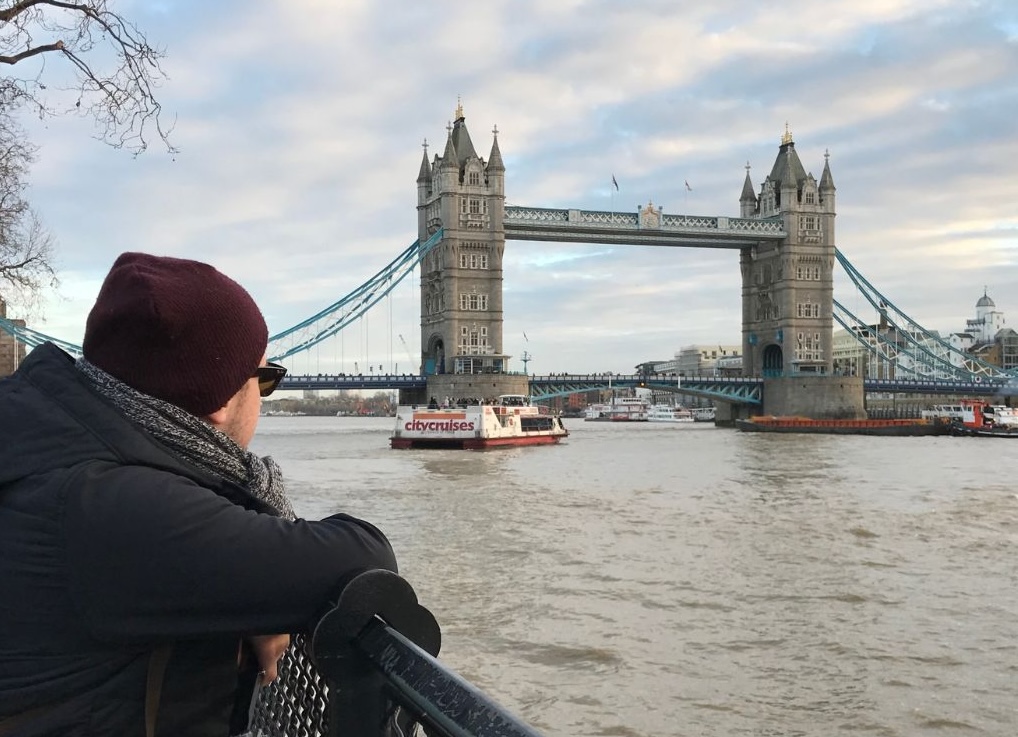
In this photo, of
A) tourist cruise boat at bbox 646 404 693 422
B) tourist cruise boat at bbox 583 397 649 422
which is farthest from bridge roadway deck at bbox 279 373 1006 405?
Answer: tourist cruise boat at bbox 583 397 649 422

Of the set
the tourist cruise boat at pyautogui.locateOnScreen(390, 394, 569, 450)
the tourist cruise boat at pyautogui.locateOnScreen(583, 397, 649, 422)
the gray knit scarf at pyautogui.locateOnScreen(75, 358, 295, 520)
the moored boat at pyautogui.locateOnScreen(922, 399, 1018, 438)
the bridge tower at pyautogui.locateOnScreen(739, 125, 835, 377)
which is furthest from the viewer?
the tourist cruise boat at pyautogui.locateOnScreen(583, 397, 649, 422)

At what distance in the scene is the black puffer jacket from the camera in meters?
1.06

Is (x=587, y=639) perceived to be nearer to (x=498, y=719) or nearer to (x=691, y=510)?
(x=498, y=719)

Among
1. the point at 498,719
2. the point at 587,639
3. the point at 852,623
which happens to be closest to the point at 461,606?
the point at 587,639

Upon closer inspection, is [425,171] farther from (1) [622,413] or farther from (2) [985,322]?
(2) [985,322]

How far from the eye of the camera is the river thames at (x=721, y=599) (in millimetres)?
5477

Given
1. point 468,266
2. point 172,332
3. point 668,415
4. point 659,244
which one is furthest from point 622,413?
point 172,332

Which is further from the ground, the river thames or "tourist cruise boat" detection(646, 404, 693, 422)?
"tourist cruise boat" detection(646, 404, 693, 422)

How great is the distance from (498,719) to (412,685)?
14 cm

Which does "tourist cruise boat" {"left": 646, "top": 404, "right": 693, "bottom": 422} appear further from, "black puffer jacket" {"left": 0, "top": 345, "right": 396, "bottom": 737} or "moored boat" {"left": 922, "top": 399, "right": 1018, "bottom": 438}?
"black puffer jacket" {"left": 0, "top": 345, "right": 396, "bottom": 737}

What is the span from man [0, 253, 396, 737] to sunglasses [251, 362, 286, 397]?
161 millimetres

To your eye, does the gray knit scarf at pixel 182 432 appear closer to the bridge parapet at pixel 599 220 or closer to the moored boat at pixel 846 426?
the moored boat at pixel 846 426

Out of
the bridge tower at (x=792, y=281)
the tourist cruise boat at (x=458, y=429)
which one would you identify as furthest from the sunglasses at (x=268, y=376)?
the bridge tower at (x=792, y=281)

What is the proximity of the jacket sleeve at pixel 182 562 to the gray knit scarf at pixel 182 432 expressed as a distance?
3.5 inches
